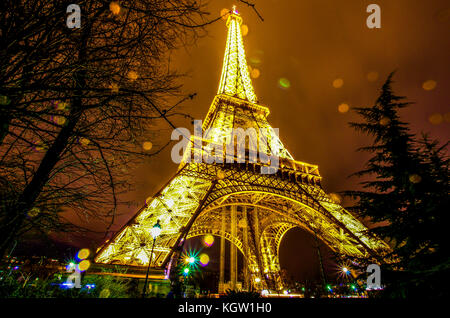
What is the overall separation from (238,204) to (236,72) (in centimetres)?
1987

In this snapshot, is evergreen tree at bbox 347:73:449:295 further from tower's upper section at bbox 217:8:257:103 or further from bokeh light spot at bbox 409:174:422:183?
tower's upper section at bbox 217:8:257:103

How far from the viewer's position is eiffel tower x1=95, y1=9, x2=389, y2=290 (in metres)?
9.98

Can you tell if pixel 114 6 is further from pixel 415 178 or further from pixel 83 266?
→ pixel 83 266

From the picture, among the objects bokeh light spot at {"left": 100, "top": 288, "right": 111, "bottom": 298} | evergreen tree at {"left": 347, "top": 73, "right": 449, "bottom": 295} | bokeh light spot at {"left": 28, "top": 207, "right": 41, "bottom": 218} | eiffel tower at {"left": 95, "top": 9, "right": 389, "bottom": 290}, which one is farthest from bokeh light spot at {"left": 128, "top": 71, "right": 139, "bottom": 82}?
evergreen tree at {"left": 347, "top": 73, "right": 449, "bottom": 295}

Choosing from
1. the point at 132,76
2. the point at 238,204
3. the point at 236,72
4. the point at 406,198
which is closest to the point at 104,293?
the point at 132,76

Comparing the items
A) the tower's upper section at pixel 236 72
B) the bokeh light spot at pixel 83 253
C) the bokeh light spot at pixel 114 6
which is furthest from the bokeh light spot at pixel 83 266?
the tower's upper section at pixel 236 72

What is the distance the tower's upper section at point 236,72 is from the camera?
26438 mm

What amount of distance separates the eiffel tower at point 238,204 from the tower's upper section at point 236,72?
15cm

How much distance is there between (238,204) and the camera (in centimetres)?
1780

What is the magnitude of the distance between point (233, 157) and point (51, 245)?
16.0 metres

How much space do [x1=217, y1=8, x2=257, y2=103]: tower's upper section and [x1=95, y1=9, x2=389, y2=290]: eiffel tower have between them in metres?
0.15

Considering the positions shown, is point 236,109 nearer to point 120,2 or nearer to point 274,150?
point 274,150
